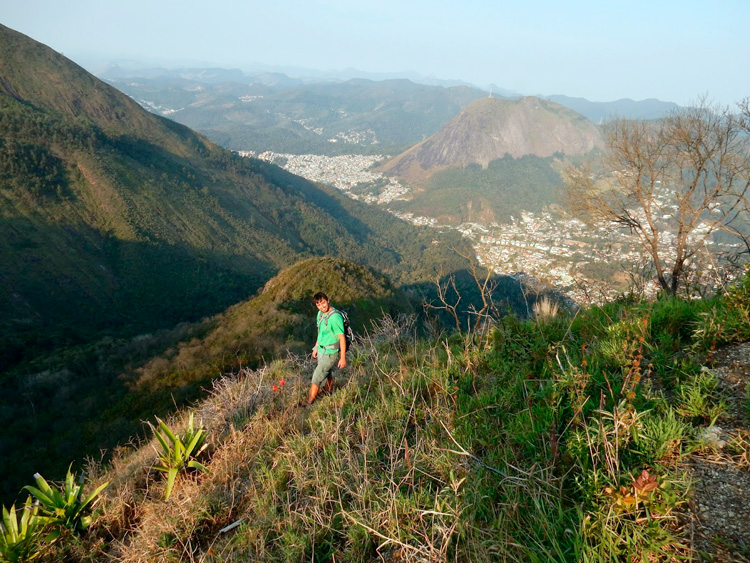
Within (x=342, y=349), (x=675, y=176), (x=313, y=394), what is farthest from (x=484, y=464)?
(x=675, y=176)

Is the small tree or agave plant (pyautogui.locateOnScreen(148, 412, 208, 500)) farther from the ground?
the small tree

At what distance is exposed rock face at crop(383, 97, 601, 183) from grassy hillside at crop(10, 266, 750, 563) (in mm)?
166921

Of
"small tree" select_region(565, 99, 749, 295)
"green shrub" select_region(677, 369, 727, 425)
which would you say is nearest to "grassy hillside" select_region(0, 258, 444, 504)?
"green shrub" select_region(677, 369, 727, 425)


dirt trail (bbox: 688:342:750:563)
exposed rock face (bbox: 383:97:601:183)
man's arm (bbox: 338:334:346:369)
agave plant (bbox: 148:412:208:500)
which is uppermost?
exposed rock face (bbox: 383:97:601:183)

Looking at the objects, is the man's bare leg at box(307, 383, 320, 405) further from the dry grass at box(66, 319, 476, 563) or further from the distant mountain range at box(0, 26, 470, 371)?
the distant mountain range at box(0, 26, 470, 371)

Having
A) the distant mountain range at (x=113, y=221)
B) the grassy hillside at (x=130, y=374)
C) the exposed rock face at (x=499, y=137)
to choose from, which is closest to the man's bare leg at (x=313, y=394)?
the grassy hillside at (x=130, y=374)

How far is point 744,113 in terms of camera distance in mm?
10625

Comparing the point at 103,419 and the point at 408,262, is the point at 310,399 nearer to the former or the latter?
the point at 103,419

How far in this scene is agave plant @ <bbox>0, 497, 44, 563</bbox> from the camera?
296 cm

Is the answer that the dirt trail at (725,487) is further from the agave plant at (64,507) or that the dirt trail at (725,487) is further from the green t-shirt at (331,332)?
the agave plant at (64,507)

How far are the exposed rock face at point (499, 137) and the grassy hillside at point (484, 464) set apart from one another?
167 metres

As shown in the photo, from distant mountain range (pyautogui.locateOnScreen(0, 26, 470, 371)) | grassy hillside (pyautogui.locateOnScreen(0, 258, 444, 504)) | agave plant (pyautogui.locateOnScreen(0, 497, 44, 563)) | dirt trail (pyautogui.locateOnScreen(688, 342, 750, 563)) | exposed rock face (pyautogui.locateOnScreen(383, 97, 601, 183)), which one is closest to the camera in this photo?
dirt trail (pyautogui.locateOnScreen(688, 342, 750, 563))

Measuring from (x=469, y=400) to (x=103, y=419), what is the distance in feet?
54.2

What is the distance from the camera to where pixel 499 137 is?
176 metres
